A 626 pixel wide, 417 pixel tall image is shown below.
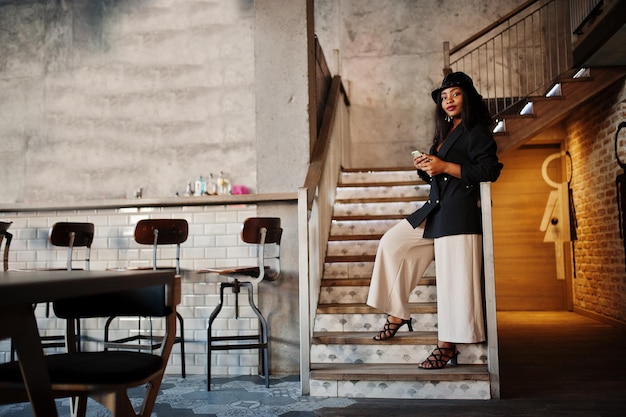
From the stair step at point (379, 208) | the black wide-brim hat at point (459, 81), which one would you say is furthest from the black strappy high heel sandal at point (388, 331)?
the stair step at point (379, 208)

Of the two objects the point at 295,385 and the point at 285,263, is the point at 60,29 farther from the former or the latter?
the point at 295,385

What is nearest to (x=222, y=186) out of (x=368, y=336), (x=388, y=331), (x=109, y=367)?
(x=368, y=336)

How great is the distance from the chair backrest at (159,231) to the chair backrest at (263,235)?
567mm

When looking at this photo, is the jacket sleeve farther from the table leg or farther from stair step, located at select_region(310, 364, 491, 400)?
the table leg

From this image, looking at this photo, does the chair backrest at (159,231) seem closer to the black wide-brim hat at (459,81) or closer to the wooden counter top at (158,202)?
the wooden counter top at (158,202)

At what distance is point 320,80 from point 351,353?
286 cm

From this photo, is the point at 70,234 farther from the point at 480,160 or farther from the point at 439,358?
the point at 480,160

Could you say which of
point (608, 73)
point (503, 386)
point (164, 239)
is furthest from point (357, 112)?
point (503, 386)

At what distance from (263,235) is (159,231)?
0.78 m

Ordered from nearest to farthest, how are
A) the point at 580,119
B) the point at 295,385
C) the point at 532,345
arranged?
the point at 295,385 → the point at 532,345 → the point at 580,119

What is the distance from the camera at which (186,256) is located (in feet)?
16.1

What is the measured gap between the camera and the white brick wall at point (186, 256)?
470 cm

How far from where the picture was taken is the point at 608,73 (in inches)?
247

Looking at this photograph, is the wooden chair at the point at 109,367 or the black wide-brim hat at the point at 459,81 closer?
the wooden chair at the point at 109,367
